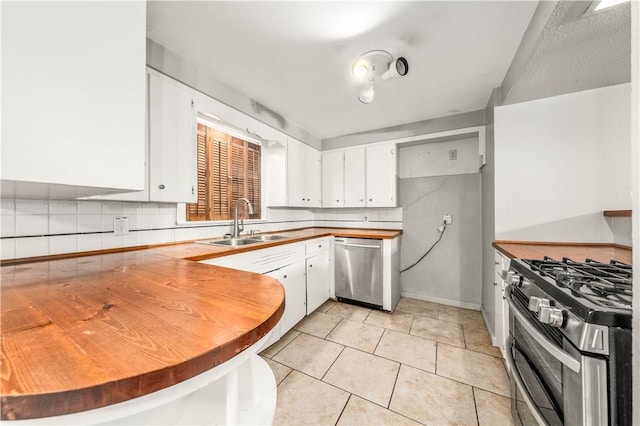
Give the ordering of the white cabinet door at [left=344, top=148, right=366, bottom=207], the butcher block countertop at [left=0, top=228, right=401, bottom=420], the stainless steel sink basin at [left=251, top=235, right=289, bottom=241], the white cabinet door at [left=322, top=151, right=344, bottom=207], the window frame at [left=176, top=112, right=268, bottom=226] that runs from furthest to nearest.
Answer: the white cabinet door at [left=322, top=151, right=344, bottom=207]
the white cabinet door at [left=344, top=148, right=366, bottom=207]
the stainless steel sink basin at [left=251, top=235, right=289, bottom=241]
the window frame at [left=176, top=112, right=268, bottom=226]
the butcher block countertop at [left=0, top=228, right=401, bottom=420]

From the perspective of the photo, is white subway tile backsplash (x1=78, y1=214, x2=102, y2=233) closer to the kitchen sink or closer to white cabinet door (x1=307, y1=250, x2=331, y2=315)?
the kitchen sink

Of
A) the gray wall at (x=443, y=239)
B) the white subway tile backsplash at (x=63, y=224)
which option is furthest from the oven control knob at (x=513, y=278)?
the white subway tile backsplash at (x=63, y=224)

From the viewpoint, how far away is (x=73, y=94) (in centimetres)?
77

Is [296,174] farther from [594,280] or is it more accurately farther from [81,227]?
[594,280]

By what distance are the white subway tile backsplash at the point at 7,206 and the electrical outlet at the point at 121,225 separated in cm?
41

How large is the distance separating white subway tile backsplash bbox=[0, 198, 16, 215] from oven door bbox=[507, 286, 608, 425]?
240 cm

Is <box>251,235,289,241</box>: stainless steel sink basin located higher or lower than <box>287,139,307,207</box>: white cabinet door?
lower

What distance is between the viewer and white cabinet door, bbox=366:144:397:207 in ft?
9.89

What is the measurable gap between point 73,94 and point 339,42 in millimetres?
1434

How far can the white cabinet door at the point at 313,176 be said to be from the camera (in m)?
3.26

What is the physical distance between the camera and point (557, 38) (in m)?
1.26

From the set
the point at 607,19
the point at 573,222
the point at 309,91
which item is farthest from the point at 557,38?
the point at 309,91

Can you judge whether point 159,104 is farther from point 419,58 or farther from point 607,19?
point 607,19

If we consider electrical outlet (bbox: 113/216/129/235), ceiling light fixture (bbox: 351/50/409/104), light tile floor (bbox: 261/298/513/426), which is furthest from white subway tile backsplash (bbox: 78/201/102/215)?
ceiling light fixture (bbox: 351/50/409/104)
